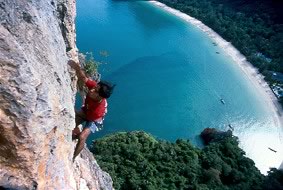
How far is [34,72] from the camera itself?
5.84 meters

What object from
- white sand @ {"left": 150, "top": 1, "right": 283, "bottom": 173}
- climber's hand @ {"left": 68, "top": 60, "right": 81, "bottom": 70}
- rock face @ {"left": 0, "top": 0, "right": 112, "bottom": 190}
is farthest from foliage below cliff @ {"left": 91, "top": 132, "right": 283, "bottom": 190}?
rock face @ {"left": 0, "top": 0, "right": 112, "bottom": 190}

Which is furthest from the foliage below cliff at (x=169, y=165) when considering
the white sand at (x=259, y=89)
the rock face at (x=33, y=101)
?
the rock face at (x=33, y=101)

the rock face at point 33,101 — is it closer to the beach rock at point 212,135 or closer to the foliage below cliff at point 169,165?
the foliage below cliff at point 169,165

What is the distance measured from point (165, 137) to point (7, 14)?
40154 mm

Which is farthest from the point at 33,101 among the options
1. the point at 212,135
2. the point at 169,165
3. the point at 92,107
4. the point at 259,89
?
the point at 259,89

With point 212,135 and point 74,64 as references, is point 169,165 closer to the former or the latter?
point 212,135

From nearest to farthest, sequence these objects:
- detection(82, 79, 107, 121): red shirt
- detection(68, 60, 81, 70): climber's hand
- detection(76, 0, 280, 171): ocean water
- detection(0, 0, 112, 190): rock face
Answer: detection(0, 0, 112, 190): rock face → detection(82, 79, 107, 121): red shirt → detection(68, 60, 81, 70): climber's hand → detection(76, 0, 280, 171): ocean water

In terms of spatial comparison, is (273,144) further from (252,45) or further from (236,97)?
(252,45)

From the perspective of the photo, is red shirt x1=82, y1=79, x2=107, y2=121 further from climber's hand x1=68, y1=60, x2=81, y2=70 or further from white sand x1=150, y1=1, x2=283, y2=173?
white sand x1=150, y1=1, x2=283, y2=173

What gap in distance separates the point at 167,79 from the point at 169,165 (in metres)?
28.3

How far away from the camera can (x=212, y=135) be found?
4381 cm

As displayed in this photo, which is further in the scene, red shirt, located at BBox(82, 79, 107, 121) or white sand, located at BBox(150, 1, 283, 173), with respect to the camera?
white sand, located at BBox(150, 1, 283, 173)

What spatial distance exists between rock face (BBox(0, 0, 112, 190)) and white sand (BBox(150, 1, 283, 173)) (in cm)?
3907

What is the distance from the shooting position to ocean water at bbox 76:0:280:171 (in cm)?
4766
